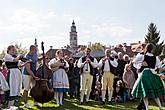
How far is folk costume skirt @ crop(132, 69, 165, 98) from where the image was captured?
8.15 metres

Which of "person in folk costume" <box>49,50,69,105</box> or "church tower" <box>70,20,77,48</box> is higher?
"church tower" <box>70,20,77,48</box>

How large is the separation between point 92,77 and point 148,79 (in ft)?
10.2

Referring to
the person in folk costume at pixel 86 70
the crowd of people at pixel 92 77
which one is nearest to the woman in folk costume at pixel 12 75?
the crowd of people at pixel 92 77

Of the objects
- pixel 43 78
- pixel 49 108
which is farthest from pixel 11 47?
pixel 49 108

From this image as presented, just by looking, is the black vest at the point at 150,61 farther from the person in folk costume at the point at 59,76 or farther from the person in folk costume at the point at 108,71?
the person in folk costume at the point at 59,76

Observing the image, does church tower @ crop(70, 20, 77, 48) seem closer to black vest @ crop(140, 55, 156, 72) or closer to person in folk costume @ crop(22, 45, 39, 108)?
person in folk costume @ crop(22, 45, 39, 108)

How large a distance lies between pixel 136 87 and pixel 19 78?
3.05 meters

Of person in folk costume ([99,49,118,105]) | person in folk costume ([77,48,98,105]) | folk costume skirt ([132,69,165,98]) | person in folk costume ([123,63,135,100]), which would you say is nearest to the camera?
folk costume skirt ([132,69,165,98])

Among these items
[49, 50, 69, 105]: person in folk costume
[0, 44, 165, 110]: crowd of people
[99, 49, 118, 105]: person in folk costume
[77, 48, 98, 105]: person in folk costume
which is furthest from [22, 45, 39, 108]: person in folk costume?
[99, 49, 118, 105]: person in folk costume

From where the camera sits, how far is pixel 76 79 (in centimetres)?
1276

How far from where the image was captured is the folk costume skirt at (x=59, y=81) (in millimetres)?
10336

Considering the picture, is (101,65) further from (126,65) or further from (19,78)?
(19,78)

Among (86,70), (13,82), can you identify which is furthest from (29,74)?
(86,70)

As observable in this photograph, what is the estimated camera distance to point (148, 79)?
8.19 meters
